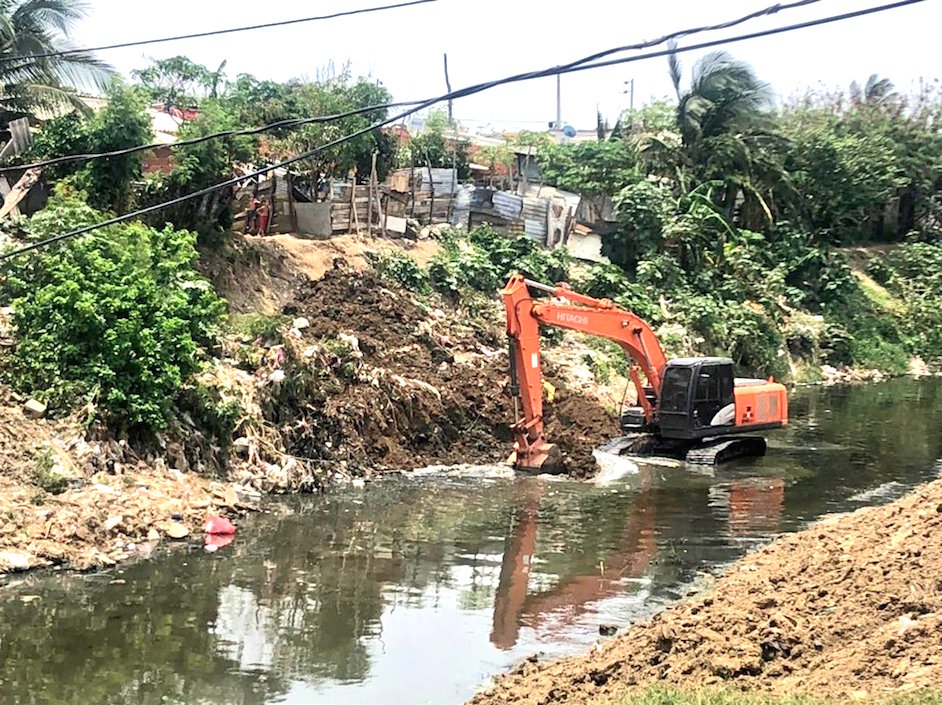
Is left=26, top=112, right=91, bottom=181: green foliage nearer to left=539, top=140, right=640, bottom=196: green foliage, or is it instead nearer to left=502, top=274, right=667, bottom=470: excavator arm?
left=502, top=274, right=667, bottom=470: excavator arm

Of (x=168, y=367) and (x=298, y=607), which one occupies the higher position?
(x=168, y=367)

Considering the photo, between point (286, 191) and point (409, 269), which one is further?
point (286, 191)

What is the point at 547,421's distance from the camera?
778 inches

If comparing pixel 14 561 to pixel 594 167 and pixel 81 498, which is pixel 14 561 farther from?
pixel 594 167

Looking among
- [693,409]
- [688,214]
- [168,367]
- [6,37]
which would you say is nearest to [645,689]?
[168,367]

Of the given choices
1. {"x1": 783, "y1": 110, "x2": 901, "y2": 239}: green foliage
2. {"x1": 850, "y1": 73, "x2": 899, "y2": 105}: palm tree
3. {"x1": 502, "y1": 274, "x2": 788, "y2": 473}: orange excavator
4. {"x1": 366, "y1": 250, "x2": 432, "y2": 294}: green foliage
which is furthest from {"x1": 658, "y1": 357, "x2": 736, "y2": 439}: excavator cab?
{"x1": 850, "y1": 73, "x2": 899, "y2": 105}: palm tree

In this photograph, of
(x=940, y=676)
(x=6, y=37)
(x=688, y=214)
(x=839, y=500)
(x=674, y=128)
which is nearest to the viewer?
(x=940, y=676)

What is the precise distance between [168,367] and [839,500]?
33.0 feet

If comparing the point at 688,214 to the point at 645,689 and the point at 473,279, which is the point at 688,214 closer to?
the point at 473,279

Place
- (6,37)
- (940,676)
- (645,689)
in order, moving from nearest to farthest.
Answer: (940,676) < (645,689) < (6,37)

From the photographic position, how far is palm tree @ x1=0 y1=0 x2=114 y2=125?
21.9m

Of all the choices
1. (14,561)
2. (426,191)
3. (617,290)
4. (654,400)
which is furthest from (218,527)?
(426,191)

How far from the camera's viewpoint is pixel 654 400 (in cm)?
1950

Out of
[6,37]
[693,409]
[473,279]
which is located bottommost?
[693,409]
